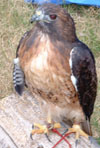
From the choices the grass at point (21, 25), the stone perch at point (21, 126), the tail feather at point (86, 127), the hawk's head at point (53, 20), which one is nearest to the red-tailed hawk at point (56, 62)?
the hawk's head at point (53, 20)

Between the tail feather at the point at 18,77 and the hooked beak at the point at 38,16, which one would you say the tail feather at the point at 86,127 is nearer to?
the tail feather at the point at 18,77

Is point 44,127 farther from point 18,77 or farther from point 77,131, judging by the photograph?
point 18,77

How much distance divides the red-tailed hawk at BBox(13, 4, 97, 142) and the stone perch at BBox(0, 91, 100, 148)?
5.1 inches

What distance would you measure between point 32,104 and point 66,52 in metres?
1.04

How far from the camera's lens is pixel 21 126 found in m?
3.06

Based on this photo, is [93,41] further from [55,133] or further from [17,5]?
[55,133]

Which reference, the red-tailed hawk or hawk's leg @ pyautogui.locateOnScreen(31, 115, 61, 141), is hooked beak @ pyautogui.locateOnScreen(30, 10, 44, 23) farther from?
hawk's leg @ pyautogui.locateOnScreen(31, 115, 61, 141)

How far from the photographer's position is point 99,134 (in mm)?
4266

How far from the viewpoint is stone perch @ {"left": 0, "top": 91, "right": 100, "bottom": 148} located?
2.92 meters

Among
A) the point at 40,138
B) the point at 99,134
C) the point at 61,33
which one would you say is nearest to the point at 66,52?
the point at 61,33

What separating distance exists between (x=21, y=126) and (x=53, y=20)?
1.22m

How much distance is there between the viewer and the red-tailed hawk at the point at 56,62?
2.53 meters

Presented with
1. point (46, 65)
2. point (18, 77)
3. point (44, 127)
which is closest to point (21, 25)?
point (18, 77)

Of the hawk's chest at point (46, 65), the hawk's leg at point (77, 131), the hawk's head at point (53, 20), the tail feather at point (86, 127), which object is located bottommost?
the tail feather at point (86, 127)
